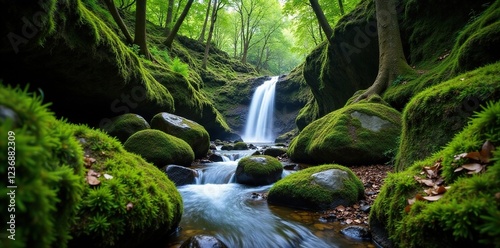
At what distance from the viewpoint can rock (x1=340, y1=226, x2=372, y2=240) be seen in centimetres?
351

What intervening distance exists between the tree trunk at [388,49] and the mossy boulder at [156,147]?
6.66m

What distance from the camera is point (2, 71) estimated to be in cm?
562

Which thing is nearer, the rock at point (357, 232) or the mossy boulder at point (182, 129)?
the rock at point (357, 232)

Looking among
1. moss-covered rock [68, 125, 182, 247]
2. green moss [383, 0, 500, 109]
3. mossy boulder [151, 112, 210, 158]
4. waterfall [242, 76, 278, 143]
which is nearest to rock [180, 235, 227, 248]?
moss-covered rock [68, 125, 182, 247]

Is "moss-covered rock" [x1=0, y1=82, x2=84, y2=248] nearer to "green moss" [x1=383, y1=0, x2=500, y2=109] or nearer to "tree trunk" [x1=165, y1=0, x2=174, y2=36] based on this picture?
"green moss" [x1=383, y1=0, x2=500, y2=109]

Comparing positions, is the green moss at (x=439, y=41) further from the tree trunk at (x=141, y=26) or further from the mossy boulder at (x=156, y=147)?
the tree trunk at (x=141, y=26)

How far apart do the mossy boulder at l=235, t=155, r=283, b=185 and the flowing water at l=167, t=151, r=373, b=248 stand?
1.42 feet

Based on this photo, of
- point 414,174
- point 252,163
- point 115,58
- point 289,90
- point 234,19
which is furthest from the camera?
point 234,19

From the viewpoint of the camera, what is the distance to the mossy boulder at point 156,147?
291 inches

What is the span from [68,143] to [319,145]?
23.0 feet

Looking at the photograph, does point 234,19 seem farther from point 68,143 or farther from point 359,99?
point 68,143

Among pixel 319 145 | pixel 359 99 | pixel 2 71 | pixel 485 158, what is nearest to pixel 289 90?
pixel 359 99

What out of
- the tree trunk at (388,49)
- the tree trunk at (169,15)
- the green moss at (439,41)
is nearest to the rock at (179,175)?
the tree trunk at (388,49)

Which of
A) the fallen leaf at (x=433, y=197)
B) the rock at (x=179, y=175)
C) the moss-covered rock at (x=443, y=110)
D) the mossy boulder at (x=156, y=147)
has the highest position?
the moss-covered rock at (x=443, y=110)
